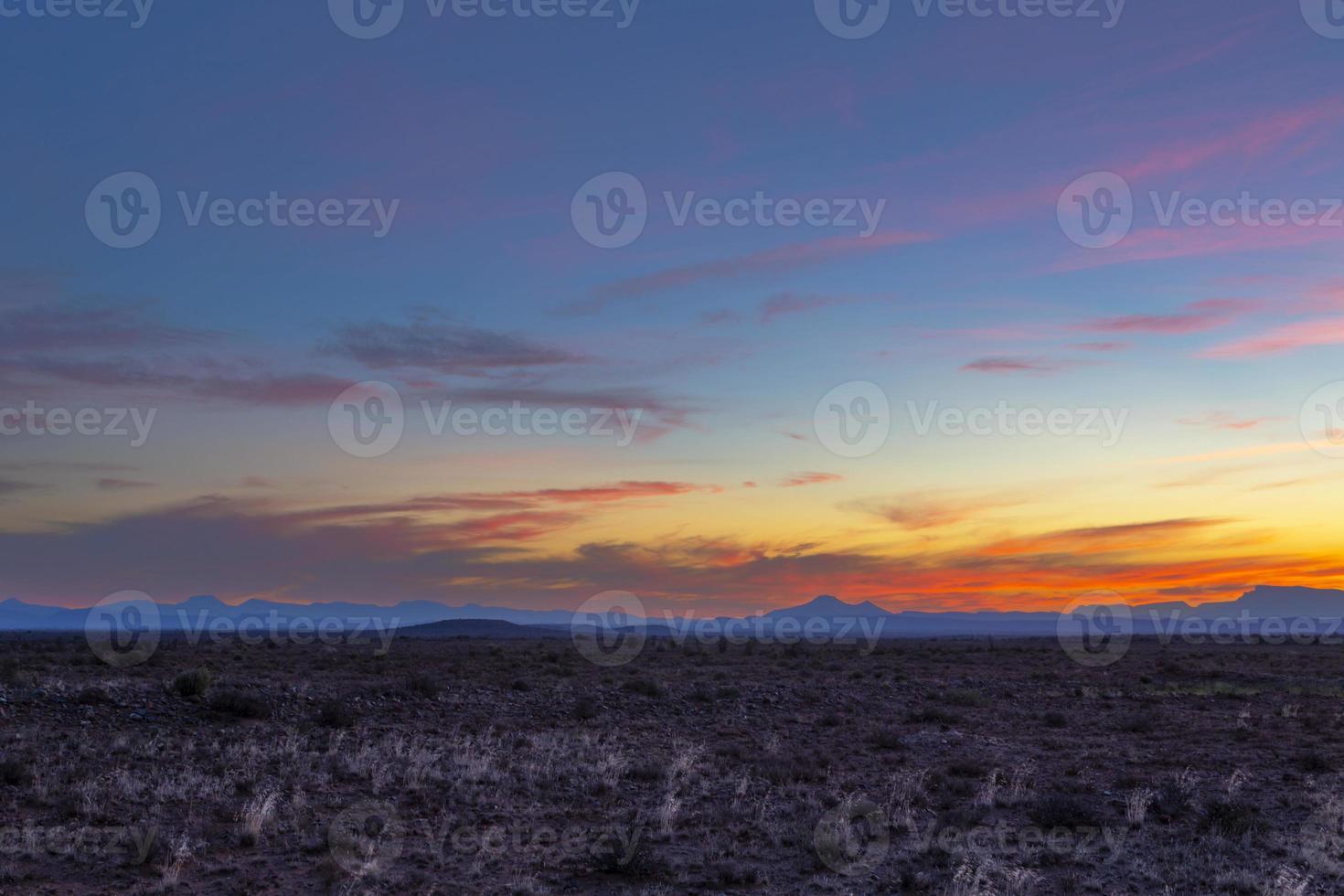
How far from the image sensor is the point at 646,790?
15883mm

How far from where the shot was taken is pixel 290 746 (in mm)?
17484

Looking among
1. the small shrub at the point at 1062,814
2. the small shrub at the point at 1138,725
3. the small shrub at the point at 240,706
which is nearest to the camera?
the small shrub at the point at 1062,814

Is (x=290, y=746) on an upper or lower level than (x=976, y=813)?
upper

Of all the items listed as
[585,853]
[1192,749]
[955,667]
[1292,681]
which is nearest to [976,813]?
[585,853]

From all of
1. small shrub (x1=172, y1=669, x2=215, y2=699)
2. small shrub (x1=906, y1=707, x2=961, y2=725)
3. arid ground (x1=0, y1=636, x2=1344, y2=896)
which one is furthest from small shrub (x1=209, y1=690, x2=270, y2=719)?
small shrub (x1=906, y1=707, x2=961, y2=725)

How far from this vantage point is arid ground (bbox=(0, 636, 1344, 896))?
1134cm

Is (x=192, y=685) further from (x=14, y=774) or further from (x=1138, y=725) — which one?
(x=1138, y=725)

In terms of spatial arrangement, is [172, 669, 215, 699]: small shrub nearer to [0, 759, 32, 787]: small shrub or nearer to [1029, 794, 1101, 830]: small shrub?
[0, 759, 32, 787]: small shrub

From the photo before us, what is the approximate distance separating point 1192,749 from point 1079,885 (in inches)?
447

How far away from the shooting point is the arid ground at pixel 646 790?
1134 cm

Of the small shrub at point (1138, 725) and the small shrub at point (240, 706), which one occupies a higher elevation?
the small shrub at point (240, 706)

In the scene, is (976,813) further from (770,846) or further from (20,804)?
(20,804)

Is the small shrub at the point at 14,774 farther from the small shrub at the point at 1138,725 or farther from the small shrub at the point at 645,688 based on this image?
the small shrub at the point at 1138,725

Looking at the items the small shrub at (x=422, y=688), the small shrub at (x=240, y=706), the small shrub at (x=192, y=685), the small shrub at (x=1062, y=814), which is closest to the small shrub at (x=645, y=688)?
the small shrub at (x=422, y=688)
